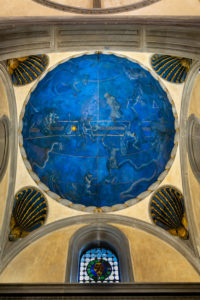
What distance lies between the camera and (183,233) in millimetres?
11578

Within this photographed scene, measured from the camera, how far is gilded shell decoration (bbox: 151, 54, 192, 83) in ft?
36.0

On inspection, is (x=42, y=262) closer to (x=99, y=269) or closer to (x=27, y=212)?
(x=99, y=269)

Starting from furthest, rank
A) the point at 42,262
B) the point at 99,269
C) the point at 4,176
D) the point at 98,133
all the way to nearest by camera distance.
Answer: the point at 98,133 → the point at 4,176 → the point at 99,269 → the point at 42,262

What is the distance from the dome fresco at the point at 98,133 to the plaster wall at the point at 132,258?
1.71 metres

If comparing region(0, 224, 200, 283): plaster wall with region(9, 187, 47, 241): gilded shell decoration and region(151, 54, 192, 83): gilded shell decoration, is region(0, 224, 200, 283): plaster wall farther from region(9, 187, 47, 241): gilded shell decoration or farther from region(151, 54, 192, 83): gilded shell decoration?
region(151, 54, 192, 83): gilded shell decoration

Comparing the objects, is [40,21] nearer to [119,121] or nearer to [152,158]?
[119,121]

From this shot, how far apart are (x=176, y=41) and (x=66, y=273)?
7.81 metres

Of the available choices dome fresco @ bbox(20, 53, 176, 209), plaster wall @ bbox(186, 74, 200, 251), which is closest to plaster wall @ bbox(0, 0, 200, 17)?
plaster wall @ bbox(186, 74, 200, 251)

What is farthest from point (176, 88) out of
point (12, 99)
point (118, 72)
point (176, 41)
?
point (12, 99)

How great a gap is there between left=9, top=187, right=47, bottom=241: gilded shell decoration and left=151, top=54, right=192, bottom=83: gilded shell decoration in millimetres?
6576

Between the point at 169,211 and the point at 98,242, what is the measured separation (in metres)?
2.95

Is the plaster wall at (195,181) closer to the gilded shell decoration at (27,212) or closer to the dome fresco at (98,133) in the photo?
the dome fresco at (98,133)

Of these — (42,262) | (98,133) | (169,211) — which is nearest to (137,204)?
(169,211)

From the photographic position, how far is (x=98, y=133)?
543 inches
